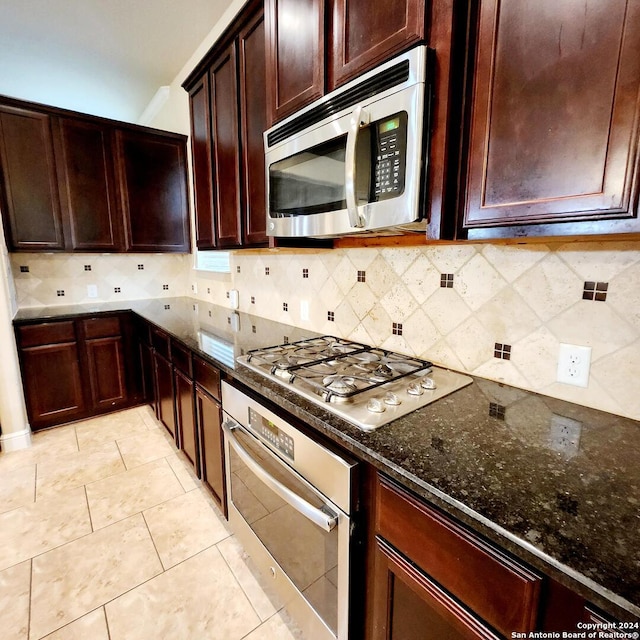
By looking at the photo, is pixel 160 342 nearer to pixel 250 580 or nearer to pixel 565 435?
pixel 250 580

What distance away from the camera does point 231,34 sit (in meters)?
1.79

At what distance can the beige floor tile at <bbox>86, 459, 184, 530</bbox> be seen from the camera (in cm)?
191

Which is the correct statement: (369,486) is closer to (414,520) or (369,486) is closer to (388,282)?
(414,520)

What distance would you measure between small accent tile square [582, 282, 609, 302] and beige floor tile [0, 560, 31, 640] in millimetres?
2237

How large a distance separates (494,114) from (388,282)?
77cm

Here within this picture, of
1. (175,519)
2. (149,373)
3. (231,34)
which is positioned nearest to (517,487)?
(175,519)

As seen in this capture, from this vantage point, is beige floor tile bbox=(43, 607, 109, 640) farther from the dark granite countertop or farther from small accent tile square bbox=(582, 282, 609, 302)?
small accent tile square bbox=(582, 282, 609, 302)

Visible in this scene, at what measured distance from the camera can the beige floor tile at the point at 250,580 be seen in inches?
55.4

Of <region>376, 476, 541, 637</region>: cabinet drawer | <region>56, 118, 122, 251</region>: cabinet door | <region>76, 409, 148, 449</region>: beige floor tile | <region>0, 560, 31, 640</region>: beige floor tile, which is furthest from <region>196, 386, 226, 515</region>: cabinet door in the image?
<region>56, 118, 122, 251</region>: cabinet door

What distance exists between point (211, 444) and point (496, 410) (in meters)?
1.35

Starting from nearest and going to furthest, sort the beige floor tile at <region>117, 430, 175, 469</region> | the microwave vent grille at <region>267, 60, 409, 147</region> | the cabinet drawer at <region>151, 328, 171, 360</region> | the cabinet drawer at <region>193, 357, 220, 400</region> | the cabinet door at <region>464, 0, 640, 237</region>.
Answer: the cabinet door at <region>464, 0, 640, 237</region> → the microwave vent grille at <region>267, 60, 409, 147</region> → the cabinet drawer at <region>193, 357, 220, 400</region> → the cabinet drawer at <region>151, 328, 171, 360</region> → the beige floor tile at <region>117, 430, 175, 469</region>

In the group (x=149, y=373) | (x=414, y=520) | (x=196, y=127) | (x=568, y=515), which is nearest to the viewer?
(x=568, y=515)

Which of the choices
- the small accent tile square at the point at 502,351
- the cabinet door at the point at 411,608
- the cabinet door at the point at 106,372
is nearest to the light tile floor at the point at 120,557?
the cabinet door at the point at 106,372

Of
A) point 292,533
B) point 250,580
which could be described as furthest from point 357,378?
point 250,580
